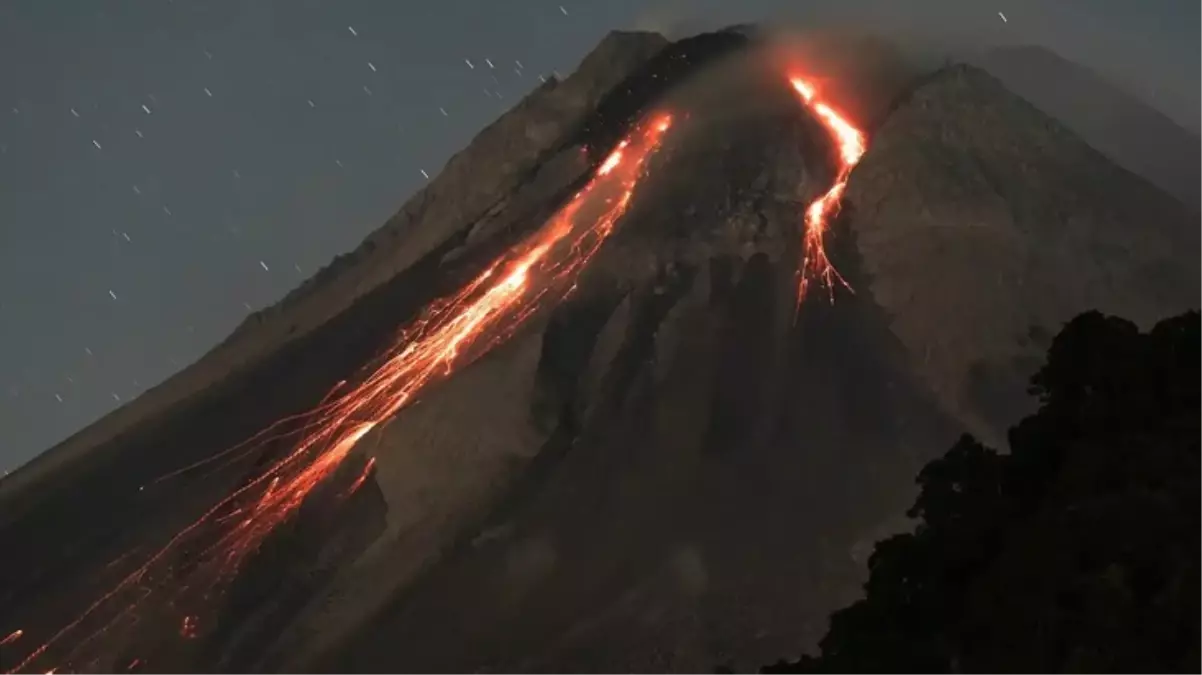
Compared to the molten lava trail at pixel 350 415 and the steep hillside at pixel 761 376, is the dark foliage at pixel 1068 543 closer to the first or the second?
the steep hillside at pixel 761 376

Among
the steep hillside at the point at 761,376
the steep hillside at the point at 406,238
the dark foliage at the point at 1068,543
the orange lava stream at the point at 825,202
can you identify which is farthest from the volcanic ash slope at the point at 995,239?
the dark foliage at the point at 1068,543

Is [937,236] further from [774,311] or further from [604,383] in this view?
[604,383]

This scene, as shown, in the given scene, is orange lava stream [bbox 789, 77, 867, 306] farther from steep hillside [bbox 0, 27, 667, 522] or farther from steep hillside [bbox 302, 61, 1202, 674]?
steep hillside [bbox 0, 27, 667, 522]

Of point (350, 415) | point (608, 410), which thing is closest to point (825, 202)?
point (608, 410)

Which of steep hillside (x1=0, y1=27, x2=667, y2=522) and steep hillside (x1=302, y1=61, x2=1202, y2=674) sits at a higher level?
steep hillside (x1=0, y1=27, x2=667, y2=522)

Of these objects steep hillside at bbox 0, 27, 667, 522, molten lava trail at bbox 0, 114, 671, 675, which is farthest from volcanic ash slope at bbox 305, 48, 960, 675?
steep hillside at bbox 0, 27, 667, 522

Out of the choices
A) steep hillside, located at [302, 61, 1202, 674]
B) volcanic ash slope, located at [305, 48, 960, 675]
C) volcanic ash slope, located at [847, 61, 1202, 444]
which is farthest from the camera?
volcanic ash slope, located at [847, 61, 1202, 444]

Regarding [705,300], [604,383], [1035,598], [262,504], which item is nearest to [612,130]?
[705,300]
